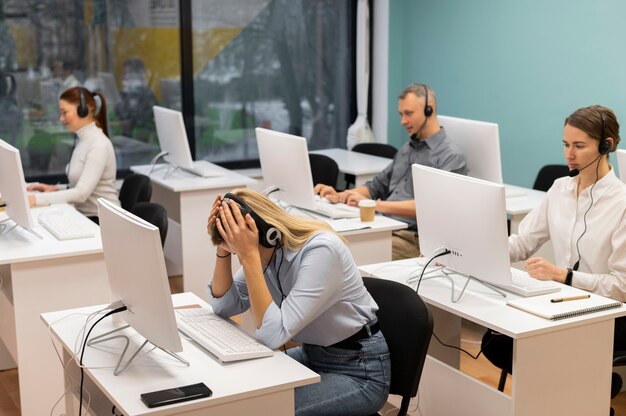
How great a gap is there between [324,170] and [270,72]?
1.45 meters

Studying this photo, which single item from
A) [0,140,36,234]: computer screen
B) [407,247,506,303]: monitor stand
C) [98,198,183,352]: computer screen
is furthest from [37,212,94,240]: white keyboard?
[407,247,506,303]: monitor stand

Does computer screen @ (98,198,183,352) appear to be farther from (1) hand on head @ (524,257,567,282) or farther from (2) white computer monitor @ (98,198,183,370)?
(1) hand on head @ (524,257,567,282)

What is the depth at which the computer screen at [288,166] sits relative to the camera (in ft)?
12.4

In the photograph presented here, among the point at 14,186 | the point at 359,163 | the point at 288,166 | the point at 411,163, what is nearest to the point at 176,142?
the point at 359,163

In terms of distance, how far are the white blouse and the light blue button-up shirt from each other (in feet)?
3.01

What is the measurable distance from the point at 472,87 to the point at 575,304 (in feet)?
10.5

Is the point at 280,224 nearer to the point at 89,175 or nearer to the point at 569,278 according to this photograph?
the point at 569,278

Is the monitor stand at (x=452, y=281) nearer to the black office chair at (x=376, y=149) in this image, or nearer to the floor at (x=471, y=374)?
the floor at (x=471, y=374)

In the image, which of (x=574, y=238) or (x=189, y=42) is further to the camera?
(x=189, y=42)

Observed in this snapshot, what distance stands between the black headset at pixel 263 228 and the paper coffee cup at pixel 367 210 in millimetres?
1510

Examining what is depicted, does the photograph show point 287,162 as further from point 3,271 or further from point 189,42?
point 189,42

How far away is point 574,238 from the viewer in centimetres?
308

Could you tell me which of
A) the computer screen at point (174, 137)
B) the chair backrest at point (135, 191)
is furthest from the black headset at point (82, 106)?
the computer screen at point (174, 137)

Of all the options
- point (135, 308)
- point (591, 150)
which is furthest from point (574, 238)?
point (135, 308)
